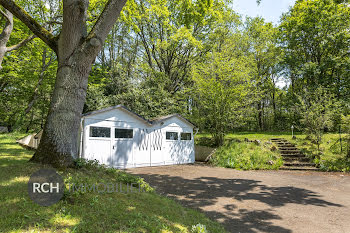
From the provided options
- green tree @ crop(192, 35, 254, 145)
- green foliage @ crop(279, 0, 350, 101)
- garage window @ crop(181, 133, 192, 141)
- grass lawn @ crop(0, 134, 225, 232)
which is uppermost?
green foliage @ crop(279, 0, 350, 101)

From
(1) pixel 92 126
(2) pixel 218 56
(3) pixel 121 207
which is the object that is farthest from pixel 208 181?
(2) pixel 218 56

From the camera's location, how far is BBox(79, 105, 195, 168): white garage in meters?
9.84

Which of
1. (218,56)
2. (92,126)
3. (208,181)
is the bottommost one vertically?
(208,181)

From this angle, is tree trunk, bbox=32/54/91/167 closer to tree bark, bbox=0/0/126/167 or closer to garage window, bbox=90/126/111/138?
tree bark, bbox=0/0/126/167

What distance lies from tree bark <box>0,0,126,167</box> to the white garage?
5.48m

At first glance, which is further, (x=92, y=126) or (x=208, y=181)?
(x=92, y=126)

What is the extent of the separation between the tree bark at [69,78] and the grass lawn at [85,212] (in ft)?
1.37

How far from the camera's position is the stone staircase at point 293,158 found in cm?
1052

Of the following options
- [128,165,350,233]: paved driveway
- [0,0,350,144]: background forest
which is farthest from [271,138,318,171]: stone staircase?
[128,165,350,233]: paved driveway

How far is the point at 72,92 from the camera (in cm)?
436

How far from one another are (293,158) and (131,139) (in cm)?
949

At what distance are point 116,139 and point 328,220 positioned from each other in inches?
358

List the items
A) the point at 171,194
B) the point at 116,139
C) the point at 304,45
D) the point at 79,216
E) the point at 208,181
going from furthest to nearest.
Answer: the point at 304,45, the point at 116,139, the point at 208,181, the point at 171,194, the point at 79,216

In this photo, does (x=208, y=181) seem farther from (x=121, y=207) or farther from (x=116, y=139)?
(x=116, y=139)
